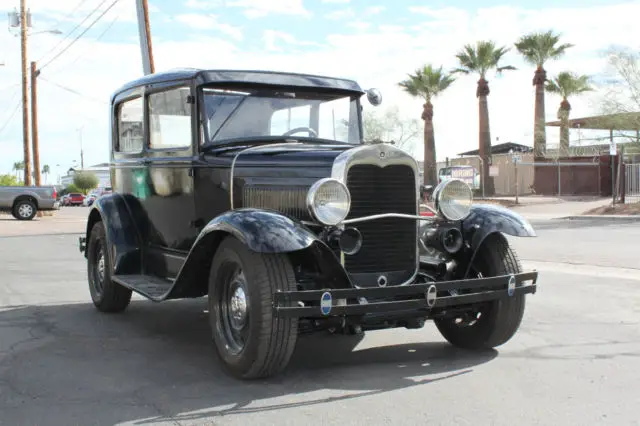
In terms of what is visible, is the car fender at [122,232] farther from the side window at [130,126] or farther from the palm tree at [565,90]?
the palm tree at [565,90]

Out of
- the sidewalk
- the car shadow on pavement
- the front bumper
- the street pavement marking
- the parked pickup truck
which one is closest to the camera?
the car shadow on pavement

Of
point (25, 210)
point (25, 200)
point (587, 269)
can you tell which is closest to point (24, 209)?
point (25, 210)

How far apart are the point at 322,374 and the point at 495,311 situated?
136cm

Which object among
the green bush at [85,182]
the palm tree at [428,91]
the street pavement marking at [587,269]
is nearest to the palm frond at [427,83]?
the palm tree at [428,91]

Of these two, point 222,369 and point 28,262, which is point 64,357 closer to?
point 222,369

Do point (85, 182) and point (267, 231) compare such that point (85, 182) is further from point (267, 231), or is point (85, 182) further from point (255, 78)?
point (267, 231)

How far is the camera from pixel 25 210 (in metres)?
28.4

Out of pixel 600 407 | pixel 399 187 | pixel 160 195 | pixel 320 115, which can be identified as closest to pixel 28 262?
pixel 160 195

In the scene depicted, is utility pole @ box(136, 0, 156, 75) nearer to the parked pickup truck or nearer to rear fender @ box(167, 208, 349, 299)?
the parked pickup truck

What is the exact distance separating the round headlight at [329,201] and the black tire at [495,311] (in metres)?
1.27

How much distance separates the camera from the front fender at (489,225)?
513cm

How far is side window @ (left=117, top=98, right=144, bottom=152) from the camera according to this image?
6.77 metres

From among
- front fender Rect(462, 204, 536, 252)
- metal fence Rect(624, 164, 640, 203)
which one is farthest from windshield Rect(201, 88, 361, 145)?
metal fence Rect(624, 164, 640, 203)

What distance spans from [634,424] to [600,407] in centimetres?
29
